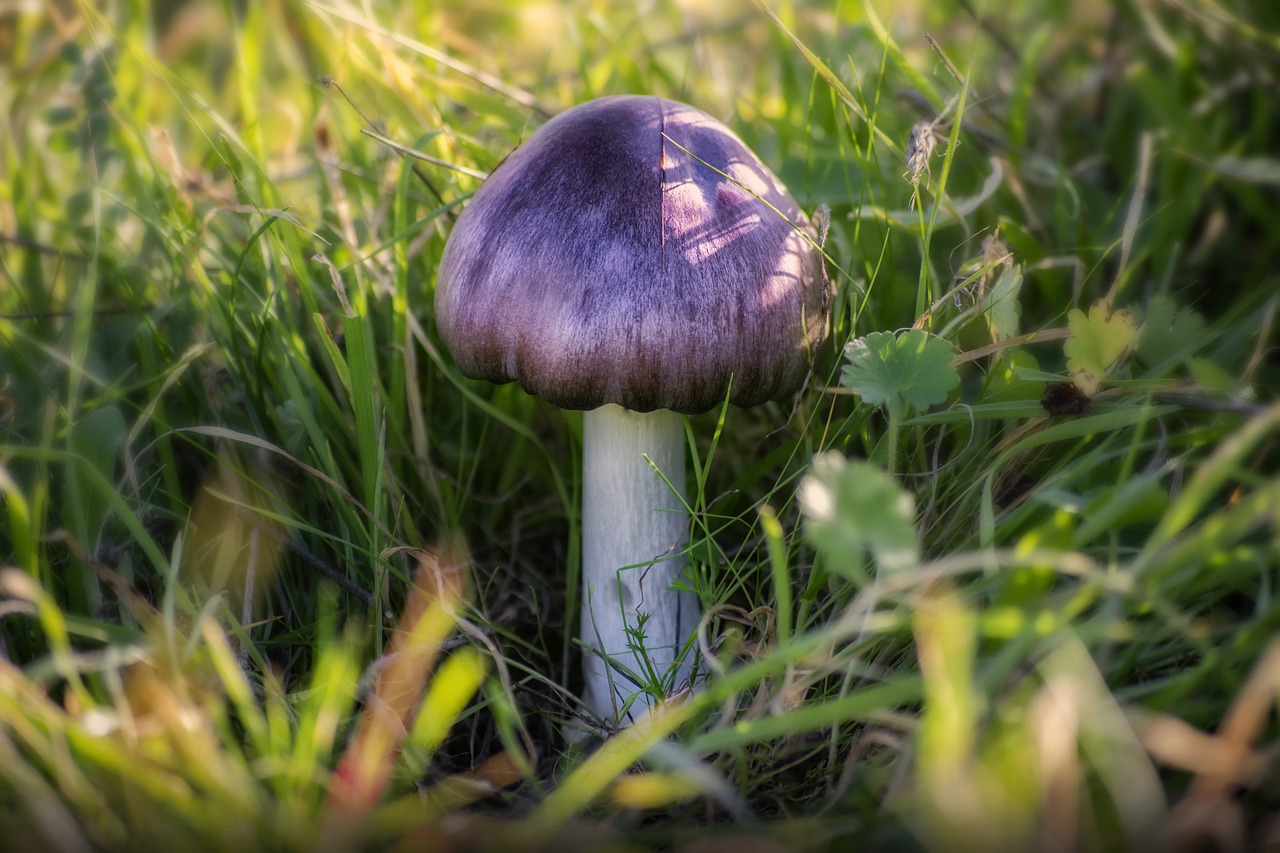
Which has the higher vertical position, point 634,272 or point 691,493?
point 634,272

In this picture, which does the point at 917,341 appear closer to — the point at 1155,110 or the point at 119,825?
the point at 119,825

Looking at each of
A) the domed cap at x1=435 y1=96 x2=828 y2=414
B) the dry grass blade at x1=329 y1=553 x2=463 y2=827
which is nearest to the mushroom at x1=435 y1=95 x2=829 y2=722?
the domed cap at x1=435 y1=96 x2=828 y2=414

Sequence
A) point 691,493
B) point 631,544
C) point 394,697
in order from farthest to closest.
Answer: point 691,493, point 631,544, point 394,697

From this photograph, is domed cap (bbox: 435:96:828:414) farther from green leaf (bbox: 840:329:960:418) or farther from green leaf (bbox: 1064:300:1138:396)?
green leaf (bbox: 1064:300:1138:396)

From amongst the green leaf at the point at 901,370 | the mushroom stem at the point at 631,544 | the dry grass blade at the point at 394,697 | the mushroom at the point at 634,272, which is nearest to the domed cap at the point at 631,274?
the mushroom at the point at 634,272

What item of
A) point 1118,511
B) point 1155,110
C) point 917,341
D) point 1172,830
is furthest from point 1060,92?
point 1172,830

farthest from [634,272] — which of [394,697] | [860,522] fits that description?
[394,697]

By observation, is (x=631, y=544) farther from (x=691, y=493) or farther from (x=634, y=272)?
(x=634, y=272)
